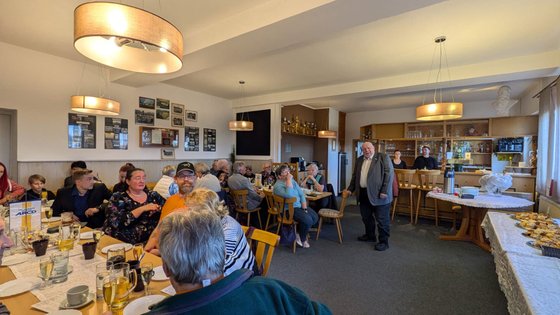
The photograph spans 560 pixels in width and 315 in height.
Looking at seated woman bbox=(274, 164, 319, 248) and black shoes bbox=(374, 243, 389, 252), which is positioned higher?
seated woman bbox=(274, 164, 319, 248)

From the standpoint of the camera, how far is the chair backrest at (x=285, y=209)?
361cm

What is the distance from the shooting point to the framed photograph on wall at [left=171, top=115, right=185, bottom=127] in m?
6.01

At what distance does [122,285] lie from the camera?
105cm

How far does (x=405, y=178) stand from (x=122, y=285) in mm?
5424

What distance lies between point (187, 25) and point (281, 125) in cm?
415

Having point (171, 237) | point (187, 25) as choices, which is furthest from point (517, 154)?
point (171, 237)

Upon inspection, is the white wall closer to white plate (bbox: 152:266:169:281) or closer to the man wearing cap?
white plate (bbox: 152:266:169:281)

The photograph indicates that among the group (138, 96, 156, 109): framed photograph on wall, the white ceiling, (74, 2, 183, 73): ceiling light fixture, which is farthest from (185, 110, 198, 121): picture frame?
(74, 2, 183, 73): ceiling light fixture

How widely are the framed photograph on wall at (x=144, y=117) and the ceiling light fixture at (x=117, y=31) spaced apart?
383 centimetres

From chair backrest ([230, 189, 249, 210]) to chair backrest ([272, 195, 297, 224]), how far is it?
667 millimetres

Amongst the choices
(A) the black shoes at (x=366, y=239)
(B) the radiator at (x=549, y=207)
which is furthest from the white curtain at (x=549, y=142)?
(A) the black shoes at (x=366, y=239)

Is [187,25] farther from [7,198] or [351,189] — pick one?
[351,189]

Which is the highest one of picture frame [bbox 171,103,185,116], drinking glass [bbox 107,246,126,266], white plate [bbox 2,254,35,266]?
picture frame [bbox 171,103,185,116]

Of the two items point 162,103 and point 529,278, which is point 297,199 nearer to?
point 529,278
